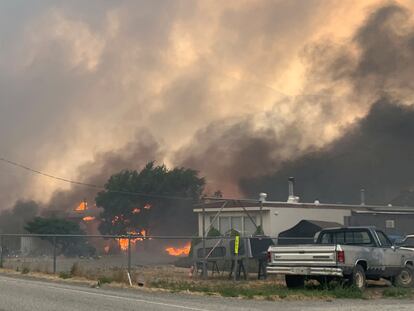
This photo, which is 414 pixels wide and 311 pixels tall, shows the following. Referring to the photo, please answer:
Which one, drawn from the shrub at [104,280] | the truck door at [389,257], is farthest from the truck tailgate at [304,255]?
the shrub at [104,280]

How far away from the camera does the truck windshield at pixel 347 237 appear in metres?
14.4

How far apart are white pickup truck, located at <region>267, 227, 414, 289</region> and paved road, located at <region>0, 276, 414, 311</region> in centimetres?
132

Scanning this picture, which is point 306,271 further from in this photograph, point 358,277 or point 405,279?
point 405,279

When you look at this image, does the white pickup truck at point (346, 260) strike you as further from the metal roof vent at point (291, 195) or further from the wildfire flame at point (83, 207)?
the wildfire flame at point (83, 207)

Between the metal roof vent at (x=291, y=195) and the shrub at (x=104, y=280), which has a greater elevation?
the metal roof vent at (x=291, y=195)

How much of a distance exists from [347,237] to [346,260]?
199 centimetres

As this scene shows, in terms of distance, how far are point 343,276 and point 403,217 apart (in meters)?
26.7

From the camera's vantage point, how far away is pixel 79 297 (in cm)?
1137

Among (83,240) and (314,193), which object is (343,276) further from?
(314,193)

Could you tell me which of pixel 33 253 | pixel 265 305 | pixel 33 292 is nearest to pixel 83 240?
pixel 33 253

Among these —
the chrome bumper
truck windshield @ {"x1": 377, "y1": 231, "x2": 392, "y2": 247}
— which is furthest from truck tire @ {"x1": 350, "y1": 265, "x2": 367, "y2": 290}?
truck windshield @ {"x1": 377, "y1": 231, "x2": 392, "y2": 247}

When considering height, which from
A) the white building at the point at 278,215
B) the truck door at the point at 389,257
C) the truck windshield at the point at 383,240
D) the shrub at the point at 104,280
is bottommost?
the shrub at the point at 104,280

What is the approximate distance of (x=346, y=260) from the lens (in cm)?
1280

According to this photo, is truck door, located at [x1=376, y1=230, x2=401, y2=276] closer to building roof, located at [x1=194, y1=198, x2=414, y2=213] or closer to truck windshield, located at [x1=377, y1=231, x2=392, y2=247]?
truck windshield, located at [x1=377, y1=231, x2=392, y2=247]
